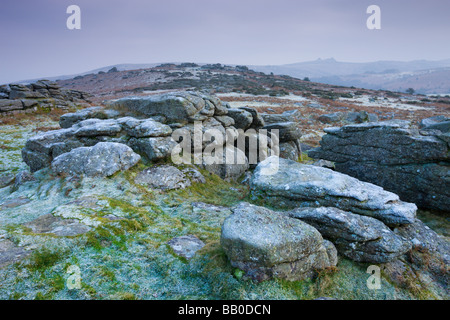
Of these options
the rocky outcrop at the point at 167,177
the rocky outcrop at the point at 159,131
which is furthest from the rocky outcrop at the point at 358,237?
the rocky outcrop at the point at 159,131

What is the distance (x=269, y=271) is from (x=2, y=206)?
11288 mm

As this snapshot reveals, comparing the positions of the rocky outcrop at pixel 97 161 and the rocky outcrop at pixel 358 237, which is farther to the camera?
the rocky outcrop at pixel 97 161

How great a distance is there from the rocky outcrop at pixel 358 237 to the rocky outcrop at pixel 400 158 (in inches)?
289

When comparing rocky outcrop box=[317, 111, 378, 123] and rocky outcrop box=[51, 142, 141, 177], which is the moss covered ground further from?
rocky outcrop box=[317, 111, 378, 123]

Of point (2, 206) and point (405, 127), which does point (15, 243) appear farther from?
point (405, 127)

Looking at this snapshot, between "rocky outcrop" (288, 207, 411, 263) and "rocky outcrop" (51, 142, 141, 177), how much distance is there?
9.87m

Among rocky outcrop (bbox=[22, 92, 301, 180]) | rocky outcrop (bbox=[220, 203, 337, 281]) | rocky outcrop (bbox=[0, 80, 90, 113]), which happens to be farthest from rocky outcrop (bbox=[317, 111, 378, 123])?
rocky outcrop (bbox=[0, 80, 90, 113])

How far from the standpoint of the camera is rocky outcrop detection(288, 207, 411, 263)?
7152 millimetres

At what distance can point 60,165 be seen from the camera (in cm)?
1248

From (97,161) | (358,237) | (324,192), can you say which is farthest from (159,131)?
(358,237)

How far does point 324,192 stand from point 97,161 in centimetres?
1113

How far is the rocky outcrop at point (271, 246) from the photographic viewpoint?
5.81 meters

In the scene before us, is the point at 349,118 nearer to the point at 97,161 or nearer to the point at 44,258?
the point at 97,161

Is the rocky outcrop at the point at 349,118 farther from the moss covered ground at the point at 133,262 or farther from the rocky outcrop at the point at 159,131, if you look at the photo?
the moss covered ground at the point at 133,262
